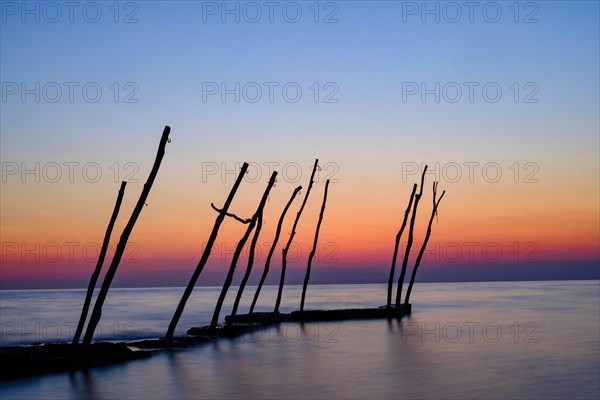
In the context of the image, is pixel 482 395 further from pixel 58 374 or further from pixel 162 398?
pixel 58 374

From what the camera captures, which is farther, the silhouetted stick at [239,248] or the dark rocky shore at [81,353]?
the silhouetted stick at [239,248]

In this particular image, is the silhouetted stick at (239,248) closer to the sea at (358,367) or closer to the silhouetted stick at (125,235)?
the sea at (358,367)

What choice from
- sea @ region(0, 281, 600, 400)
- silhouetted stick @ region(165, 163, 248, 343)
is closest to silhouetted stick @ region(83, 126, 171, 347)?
sea @ region(0, 281, 600, 400)

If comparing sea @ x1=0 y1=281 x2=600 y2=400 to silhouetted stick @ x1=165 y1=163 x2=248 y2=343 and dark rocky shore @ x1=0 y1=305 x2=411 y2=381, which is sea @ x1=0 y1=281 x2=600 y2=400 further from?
silhouetted stick @ x1=165 y1=163 x2=248 y2=343

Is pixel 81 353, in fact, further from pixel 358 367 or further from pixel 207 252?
pixel 358 367

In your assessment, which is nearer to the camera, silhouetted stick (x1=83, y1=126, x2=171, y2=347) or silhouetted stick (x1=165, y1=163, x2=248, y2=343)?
silhouetted stick (x1=83, y1=126, x2=171, y2=347)

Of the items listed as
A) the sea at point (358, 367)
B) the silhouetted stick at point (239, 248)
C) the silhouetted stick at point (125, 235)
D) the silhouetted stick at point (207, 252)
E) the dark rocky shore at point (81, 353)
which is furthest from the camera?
the silhouetted stick at point (239, 248)

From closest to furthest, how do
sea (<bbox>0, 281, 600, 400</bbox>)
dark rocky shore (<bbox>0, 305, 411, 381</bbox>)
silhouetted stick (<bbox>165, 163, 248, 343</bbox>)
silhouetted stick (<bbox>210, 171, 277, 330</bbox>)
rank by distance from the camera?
1. sea (<bbox>0, 281, 600, 400</bbox>)
2. dark rocky shore (<bbox>0, 305, 411, 381</bbox>)
3. silhouetted stick (<bbox>165, 163, 248, 343</bbox>)
4. silhouetted stick (<bbox>210, 171, 277, 330</bbox>)

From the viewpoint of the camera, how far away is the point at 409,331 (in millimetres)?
21031

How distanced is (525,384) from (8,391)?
26.2ft

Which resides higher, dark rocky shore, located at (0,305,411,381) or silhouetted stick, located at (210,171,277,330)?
silhouetted stick, located at (210,171,277,330)

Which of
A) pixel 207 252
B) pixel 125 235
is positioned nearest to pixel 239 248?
pixel 207 252

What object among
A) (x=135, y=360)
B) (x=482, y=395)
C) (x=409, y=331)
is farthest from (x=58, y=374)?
(x=409, y=331)

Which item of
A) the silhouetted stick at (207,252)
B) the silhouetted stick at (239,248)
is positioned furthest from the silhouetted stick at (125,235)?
the silhouetted stick at (239,248)
